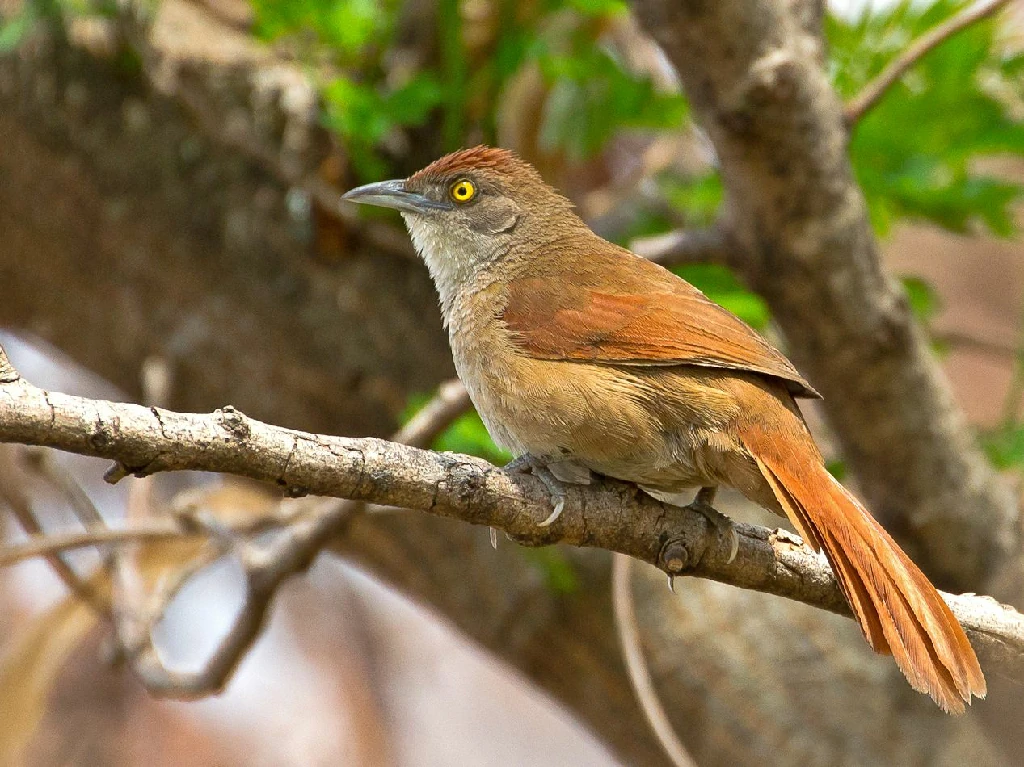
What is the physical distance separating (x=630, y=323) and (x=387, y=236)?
196 centimetres

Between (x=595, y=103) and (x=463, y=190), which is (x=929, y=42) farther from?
(x=463, y=190)

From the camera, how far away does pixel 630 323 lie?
3221 millimetres

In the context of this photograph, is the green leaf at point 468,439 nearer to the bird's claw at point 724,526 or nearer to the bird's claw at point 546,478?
the bird's claw at point 546,478

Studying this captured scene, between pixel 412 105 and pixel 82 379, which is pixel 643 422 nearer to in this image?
pixel 412 105

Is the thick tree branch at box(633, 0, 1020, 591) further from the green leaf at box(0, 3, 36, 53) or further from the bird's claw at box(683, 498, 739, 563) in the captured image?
the green leaf at box(0, 3, 36, 53)

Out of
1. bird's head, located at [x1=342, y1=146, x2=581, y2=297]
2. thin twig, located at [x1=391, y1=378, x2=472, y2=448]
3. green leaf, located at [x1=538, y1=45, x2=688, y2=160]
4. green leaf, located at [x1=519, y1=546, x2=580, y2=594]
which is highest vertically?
green leaf, located at [x1=538, y1=45, x2=688, y2=160]

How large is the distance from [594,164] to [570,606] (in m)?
3.18

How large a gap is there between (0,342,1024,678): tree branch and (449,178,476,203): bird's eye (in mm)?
1485

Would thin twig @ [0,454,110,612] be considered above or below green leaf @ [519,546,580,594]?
above

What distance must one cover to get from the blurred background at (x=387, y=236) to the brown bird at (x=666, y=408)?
955mm

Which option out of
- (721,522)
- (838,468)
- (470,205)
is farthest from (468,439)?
(838,468)

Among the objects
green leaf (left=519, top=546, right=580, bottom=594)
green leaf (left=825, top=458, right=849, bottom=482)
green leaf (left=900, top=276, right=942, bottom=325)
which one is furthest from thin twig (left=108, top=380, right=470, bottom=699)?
green leaf (left=900, top=276, right=942, bottom=325)

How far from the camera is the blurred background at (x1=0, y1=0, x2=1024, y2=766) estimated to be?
452cm

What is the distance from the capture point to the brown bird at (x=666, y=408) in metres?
2.48
